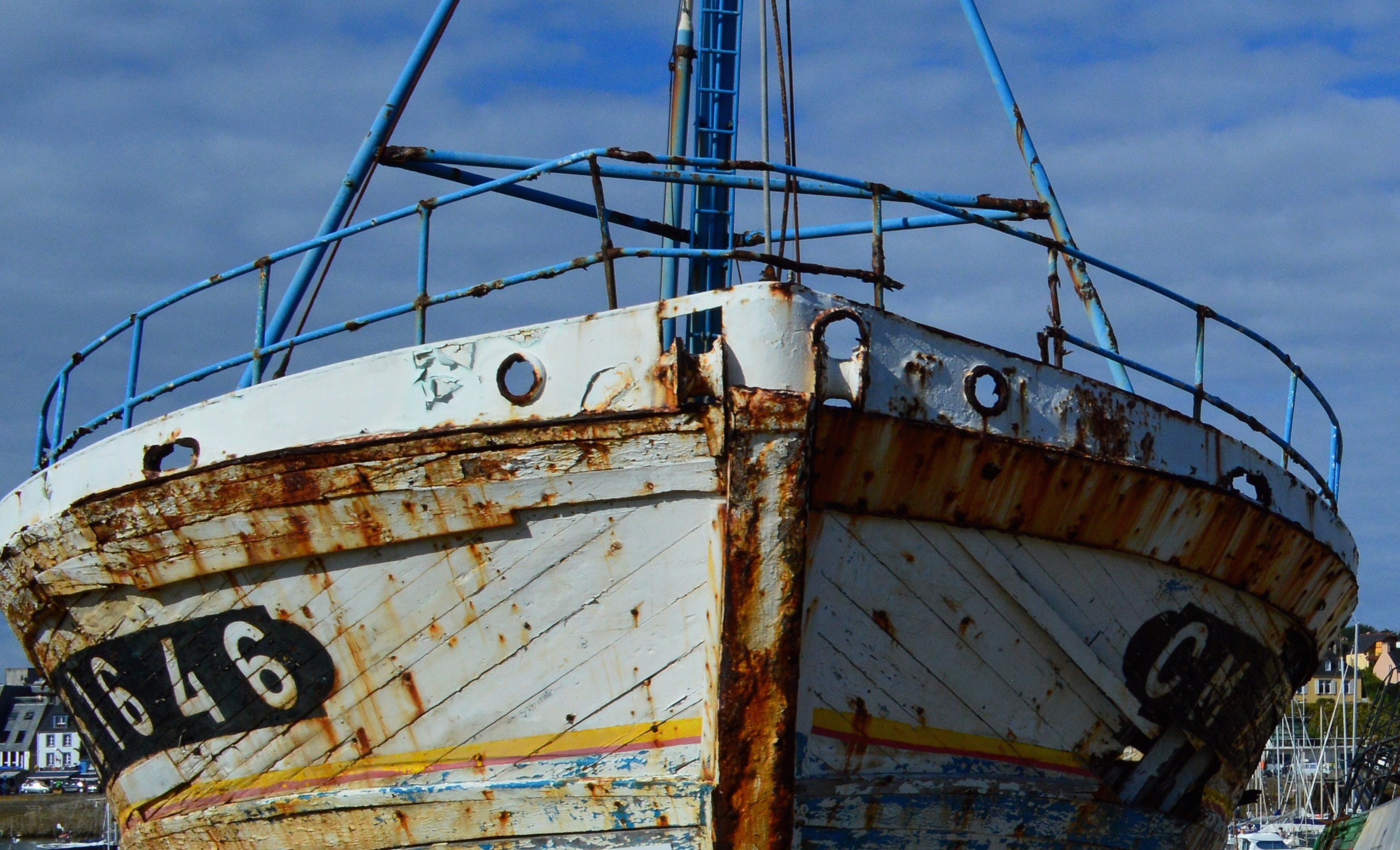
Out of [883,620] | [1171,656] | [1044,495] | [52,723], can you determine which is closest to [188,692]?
[883,620]

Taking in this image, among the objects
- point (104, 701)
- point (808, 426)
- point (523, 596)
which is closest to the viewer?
point (808, 426)

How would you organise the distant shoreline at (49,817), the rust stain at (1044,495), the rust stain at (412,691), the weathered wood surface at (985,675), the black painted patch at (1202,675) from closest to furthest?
1. the rust stain at (1044,495)
2. the weathered wood surface at (985,675)
3. the rust stain at (412,691)
4. the black painted patch at (1202,675)
5. the distant shoreline at (49,817)

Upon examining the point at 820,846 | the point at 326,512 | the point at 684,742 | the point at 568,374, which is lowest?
the point at 820,846

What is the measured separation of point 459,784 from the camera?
18.6ft

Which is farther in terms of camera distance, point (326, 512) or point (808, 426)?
point (326, 512)

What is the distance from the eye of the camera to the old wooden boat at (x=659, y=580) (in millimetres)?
5281

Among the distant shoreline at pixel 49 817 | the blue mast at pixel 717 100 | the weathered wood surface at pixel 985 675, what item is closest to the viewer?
the weathered wood surface at pixel 985 675

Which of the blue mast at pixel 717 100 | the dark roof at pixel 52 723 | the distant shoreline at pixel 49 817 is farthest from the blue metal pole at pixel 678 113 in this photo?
the dark roof at pixel 52 723

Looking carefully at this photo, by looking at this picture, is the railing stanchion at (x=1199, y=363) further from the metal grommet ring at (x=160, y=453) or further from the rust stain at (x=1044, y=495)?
the metal grommet ring at (x=160, y=453)

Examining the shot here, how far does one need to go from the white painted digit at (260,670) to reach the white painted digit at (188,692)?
25 cm

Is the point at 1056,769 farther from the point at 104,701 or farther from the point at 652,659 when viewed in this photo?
the point at 104,701

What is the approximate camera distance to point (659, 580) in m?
5.39

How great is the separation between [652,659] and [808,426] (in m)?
1.06

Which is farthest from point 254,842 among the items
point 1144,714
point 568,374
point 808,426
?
point 1144,714
